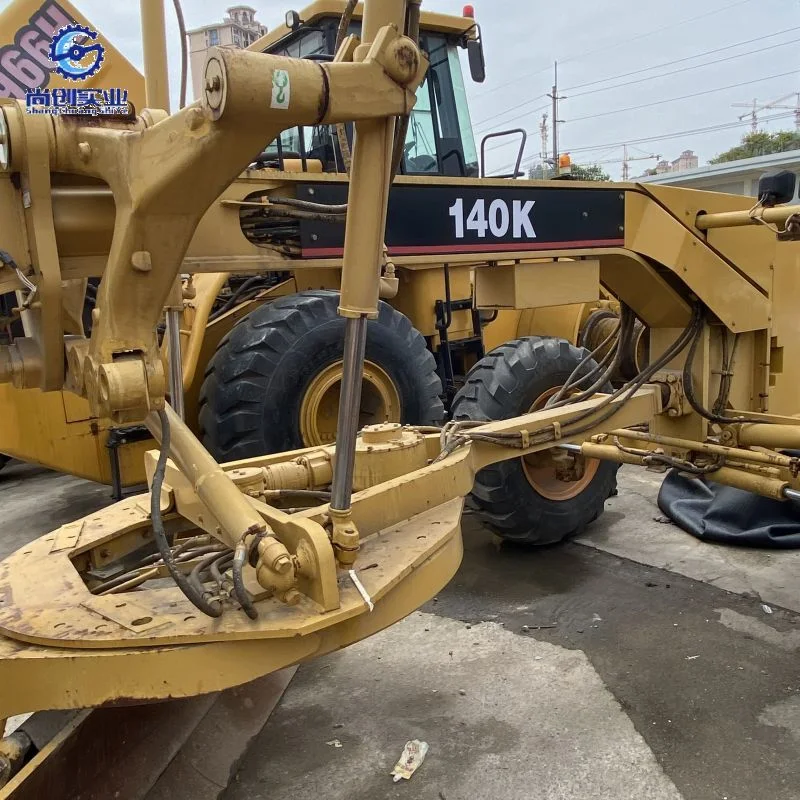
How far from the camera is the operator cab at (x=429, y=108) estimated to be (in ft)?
16.3

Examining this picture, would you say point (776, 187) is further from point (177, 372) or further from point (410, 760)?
point (410, 760)

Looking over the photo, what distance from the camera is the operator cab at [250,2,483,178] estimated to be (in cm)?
496

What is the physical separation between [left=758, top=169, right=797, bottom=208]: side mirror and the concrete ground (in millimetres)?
1748

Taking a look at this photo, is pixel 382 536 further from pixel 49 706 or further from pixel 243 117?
pixel 243 117

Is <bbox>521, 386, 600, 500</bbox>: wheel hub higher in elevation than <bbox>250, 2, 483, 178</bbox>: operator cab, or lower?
lower

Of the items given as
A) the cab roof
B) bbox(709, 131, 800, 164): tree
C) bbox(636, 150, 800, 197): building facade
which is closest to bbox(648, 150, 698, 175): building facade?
bbox(709, 131, 800, 164): tree

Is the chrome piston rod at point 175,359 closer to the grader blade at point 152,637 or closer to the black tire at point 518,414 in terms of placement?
the grader blade at point 152,637

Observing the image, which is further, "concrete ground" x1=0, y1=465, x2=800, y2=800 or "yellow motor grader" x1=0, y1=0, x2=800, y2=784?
"concrete ground" x1=0, y1=465, x2=800, y2=800

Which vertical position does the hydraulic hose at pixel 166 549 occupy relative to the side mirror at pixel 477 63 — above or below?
below

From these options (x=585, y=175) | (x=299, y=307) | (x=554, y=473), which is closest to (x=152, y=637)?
(x=299, y=307)

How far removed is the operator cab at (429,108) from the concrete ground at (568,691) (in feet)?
9.57

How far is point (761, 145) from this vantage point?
37.3 meters

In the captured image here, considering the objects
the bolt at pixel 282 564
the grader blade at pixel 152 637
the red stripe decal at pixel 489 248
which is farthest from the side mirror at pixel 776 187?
the bolt at pixel 282 564

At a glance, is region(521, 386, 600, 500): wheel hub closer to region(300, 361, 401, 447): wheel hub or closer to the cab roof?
region(300, 361, 401, 447): wheel hub
